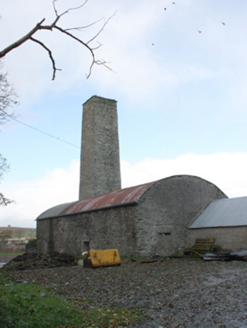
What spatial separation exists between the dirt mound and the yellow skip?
2.35 meters

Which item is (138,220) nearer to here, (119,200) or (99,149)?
(119,200)

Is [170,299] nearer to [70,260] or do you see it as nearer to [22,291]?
[22,291]

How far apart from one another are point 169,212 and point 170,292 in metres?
8.35

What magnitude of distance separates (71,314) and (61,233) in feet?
48.9

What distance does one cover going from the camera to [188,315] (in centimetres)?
516

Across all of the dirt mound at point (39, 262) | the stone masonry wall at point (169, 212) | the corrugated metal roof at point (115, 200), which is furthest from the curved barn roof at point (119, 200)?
the dirt mound at point (39, 262)

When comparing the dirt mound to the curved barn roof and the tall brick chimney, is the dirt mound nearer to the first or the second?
the curved barn roof

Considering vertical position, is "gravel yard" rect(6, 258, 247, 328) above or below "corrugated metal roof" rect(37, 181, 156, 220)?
below

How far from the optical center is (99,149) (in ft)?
80.1

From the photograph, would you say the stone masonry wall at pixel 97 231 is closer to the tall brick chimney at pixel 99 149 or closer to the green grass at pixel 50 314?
the tall brick chimney at pixel 99 149

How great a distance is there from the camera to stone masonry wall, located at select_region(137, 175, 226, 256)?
44.9ft

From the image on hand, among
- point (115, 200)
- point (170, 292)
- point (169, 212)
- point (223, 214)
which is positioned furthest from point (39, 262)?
point (223, 214)

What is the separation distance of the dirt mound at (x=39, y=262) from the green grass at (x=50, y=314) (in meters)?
7.05

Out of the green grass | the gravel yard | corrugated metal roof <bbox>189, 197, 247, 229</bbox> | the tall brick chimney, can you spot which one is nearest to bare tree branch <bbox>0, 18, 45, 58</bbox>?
the green grass
